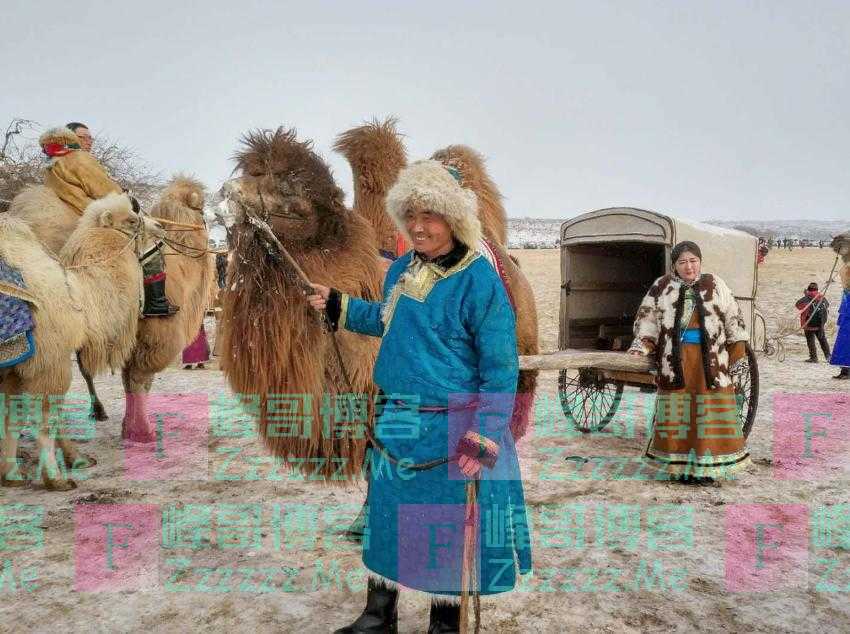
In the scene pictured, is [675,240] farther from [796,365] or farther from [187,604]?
[796,365]

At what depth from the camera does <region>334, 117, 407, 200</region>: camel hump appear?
12.4ft

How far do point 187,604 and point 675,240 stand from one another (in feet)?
14.5

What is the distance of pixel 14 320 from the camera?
153 inches

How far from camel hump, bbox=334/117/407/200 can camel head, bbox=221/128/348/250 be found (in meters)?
0.78

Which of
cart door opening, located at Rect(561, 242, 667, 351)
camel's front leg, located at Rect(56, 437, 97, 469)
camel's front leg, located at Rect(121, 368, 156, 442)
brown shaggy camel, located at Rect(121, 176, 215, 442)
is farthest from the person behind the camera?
cart door opening, located at Rect(561, 242, 667, 351)

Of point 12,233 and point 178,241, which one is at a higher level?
point 178,241

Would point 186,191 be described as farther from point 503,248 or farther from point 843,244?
point 843,244

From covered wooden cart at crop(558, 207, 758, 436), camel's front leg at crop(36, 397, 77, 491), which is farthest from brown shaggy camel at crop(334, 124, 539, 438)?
camel's front leg at crop(36, 397, 77, 491)

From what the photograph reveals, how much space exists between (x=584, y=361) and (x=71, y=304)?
3.69 meters

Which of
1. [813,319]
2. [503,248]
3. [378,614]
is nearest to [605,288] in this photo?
[503,248]

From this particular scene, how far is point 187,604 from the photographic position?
2.83m

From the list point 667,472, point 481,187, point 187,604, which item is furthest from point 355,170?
point 667,472

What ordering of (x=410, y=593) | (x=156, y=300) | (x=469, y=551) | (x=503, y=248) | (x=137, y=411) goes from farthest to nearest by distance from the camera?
(x=137, y=411) → (x=156, y=300) → (x=503, y=248) → (x=410, y=593) → (x=469, y=551)

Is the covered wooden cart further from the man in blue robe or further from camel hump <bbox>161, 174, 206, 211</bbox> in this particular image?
camel hump <bbox>161, 174, 206, 211</bbox>
